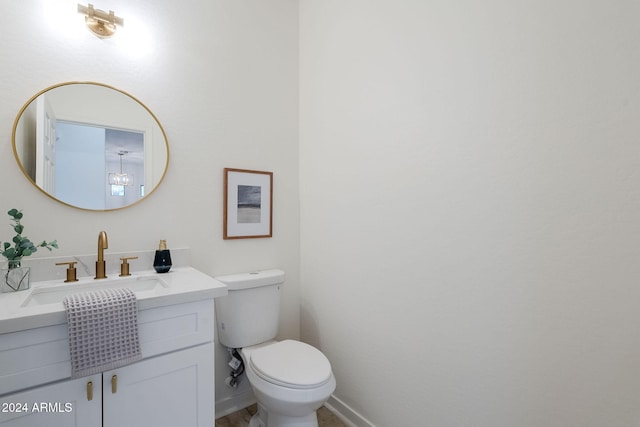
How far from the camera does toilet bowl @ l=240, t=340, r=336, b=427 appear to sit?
1.22 metres

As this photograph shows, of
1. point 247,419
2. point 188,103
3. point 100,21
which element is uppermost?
point 100,21

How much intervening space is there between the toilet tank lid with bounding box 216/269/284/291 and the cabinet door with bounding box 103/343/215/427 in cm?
43

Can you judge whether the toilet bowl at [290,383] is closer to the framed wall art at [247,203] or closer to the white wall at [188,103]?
the white wall at [188,103]

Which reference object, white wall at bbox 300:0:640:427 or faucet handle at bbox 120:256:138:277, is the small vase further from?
white wall at bbox 300:0:640:427

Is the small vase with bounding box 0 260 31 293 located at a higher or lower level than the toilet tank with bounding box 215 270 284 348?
higher

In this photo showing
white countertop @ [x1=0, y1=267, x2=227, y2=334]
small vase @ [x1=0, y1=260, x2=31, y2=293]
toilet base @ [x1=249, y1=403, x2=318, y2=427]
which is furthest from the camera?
toilet base @ [x1=249, y1=403, x2=318, y2=427]

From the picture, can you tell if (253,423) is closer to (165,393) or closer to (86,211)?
(165,393)

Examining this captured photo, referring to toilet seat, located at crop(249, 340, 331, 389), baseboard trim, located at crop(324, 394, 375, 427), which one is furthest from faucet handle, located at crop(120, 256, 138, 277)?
baseboard trim, located at crop(324, 394, 375, 427)

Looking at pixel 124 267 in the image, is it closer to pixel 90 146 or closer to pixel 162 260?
pixel 162 260

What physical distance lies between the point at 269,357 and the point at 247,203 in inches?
35.0

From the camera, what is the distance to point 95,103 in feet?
4.47

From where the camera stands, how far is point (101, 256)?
50.8 inches

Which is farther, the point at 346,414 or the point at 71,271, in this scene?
the point at 346,414

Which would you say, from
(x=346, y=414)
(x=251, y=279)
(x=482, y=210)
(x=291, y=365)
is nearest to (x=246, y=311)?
(x=251, y=279)
